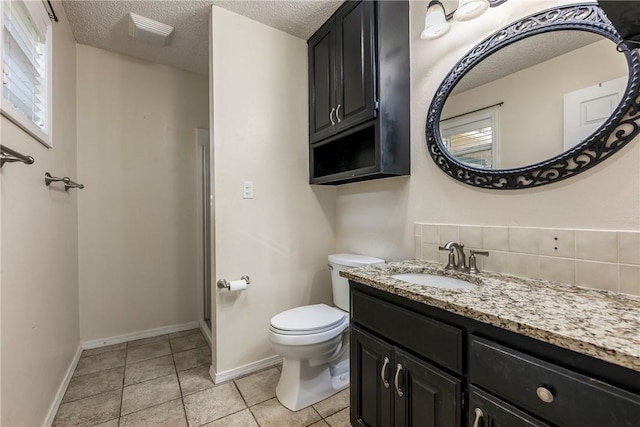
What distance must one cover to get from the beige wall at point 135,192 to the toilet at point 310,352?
147cm

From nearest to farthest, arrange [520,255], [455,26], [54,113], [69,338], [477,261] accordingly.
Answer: [520,255], [477,261], [455,26], [54,113], [69,338]

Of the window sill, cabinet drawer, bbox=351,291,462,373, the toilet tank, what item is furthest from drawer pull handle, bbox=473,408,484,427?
the window sill

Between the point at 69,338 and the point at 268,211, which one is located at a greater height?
the point at 268,211

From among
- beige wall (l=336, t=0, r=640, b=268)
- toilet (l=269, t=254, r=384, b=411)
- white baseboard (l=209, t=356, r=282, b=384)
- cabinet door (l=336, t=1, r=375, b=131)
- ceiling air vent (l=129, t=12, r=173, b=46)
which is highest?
ceiling air vent (l=129, t=12, r=173, b=46)

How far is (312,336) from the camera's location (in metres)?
1.52

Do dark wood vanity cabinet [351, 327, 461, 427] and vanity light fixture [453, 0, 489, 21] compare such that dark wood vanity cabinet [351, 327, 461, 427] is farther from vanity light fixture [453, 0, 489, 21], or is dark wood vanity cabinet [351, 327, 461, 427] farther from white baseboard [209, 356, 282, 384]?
vanity light fixture [453, 0, 489, 21]

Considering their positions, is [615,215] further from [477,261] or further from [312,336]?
[312,336]

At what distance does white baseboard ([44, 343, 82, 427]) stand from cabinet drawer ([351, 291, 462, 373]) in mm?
1636

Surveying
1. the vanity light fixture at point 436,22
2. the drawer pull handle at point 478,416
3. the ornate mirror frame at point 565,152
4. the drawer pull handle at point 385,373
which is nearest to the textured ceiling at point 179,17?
the vanity light fixture at point 436,22

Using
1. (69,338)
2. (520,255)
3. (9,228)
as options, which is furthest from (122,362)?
(520,255)

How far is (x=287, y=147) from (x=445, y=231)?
1249 millimetres

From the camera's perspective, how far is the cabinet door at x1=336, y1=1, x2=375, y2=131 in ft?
5.25

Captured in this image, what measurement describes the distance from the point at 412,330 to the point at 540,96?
3.51ft

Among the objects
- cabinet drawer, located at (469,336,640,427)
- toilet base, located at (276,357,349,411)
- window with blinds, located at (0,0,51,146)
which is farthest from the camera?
toilet base, located at (276,357,349,411)
